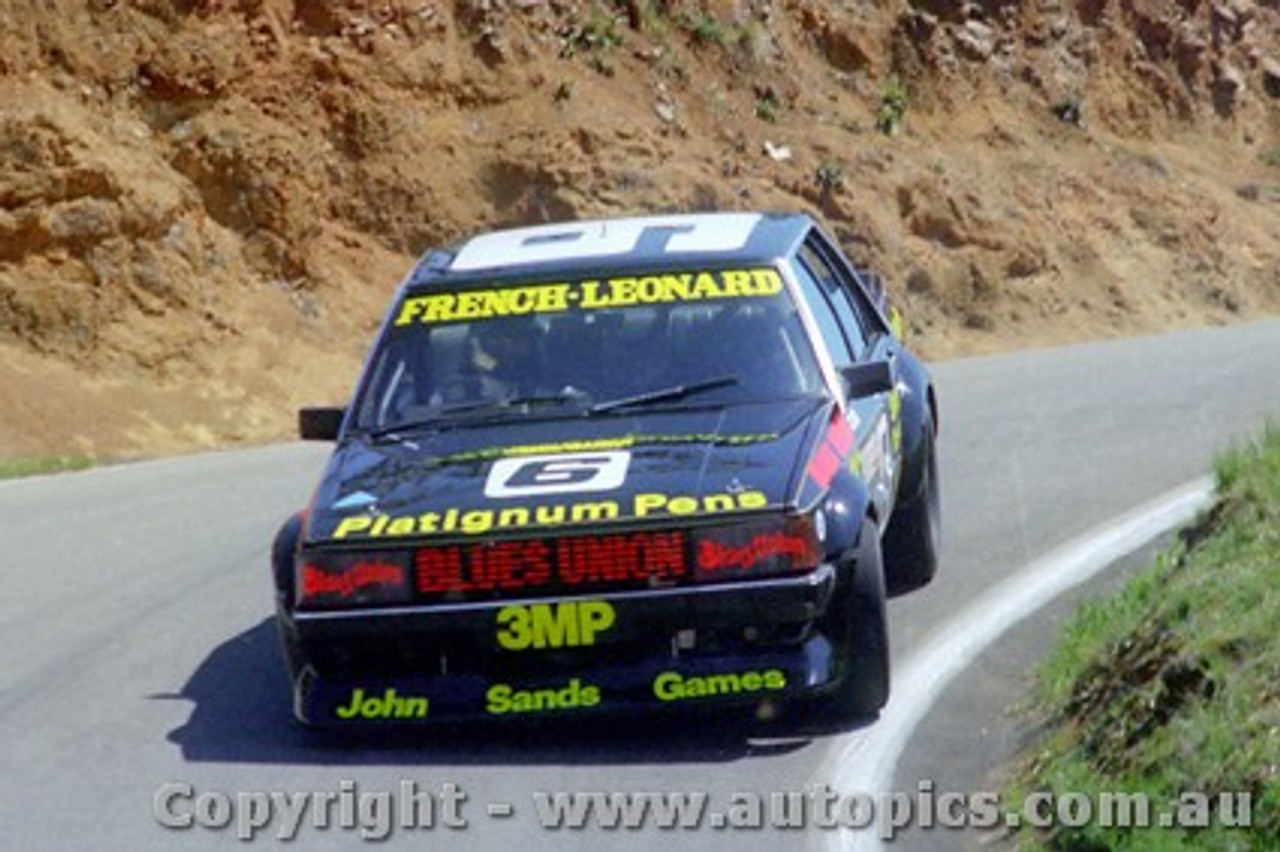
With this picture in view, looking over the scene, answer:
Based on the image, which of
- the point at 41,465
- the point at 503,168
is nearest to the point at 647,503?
the point at 41,465

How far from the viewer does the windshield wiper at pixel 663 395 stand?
931 cm

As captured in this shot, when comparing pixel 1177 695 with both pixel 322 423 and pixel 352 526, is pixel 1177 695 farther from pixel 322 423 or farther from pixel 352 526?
pixel 322 423

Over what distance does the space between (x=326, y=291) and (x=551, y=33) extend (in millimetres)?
4489

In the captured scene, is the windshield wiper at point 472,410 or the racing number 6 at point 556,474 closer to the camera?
the racing number 6 at point 556,474

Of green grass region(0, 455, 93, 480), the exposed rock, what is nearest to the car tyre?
green grass region(0, 455, 93, 480)

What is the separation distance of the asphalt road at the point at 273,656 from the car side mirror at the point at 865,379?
0.94 m

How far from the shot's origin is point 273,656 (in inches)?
396

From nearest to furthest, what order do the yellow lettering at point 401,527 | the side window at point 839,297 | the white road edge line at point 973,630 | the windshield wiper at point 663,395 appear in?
1. the white road edge line at point 973,630
2. the yellow lettering at point 401,527
3. the windshield wiper at point 663,395
4. the side window at point 839,297

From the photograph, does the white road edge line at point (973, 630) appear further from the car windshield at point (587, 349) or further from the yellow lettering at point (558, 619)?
the car windshield at point (587, 349)

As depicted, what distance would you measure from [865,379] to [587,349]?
0.97 metres

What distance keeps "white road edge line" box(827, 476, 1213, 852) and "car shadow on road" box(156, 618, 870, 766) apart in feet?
0.99

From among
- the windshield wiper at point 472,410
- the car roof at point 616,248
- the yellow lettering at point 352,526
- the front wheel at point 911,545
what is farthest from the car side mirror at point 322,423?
the front wheel at point 911,545

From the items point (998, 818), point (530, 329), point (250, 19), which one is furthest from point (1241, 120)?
point (998, 818)

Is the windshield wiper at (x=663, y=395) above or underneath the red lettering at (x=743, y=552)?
underneath
